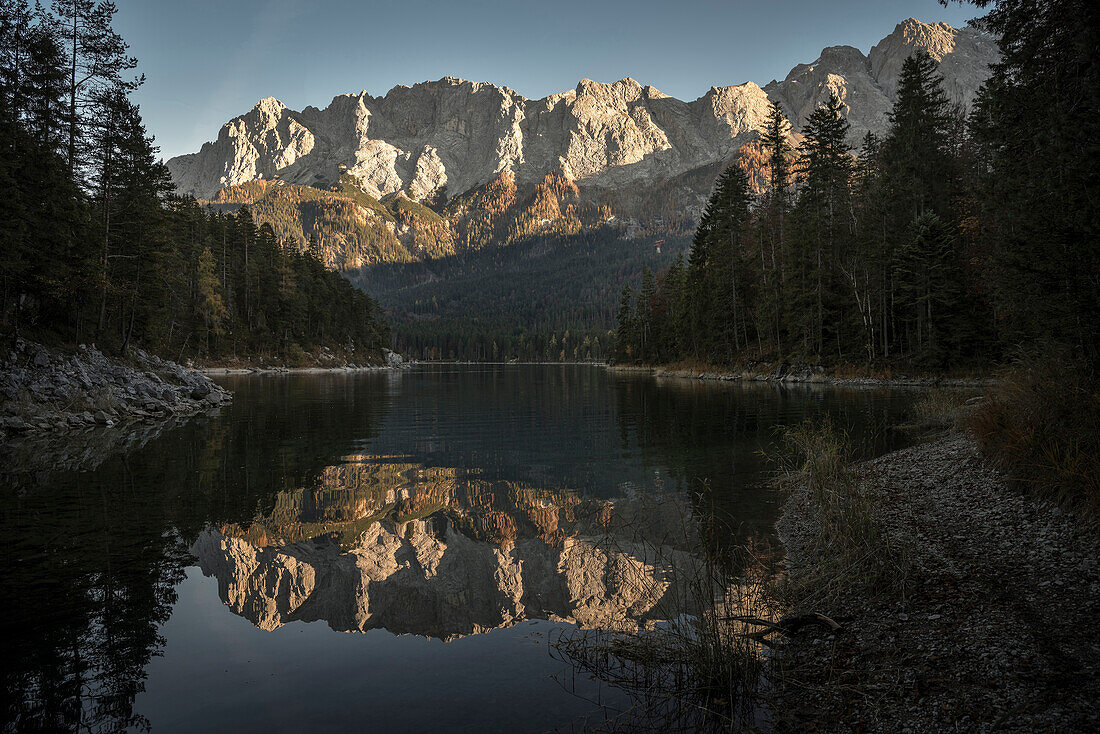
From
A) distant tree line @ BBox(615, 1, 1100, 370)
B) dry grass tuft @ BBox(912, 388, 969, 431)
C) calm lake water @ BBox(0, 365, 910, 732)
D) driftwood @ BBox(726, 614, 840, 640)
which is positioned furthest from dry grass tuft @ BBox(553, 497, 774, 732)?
dry grass tuft @ BBox(912, 388, 969, 431)

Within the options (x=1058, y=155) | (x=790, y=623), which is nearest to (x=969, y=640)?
(x=790, y=623)

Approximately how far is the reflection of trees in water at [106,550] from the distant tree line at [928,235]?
17677mm

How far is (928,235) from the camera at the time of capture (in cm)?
4206

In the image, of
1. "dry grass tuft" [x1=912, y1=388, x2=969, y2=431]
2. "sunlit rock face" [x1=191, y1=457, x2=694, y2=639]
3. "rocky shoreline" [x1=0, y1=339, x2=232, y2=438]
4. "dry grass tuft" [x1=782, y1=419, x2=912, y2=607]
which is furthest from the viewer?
"rocky shoreline" [x1=0, y1=339, x2=232, y2=438]

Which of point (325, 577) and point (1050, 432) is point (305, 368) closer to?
point (325, 577)

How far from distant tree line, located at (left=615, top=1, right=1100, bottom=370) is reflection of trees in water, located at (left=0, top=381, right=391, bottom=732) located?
17.7 metres

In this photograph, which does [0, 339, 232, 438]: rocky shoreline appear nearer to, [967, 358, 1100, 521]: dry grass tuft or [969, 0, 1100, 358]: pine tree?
[967, 358, 1100, 521]: dry grass tuft

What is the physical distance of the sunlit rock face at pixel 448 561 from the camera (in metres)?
7.88

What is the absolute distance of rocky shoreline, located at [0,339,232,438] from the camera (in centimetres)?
2272

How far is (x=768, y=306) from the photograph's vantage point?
56688mm

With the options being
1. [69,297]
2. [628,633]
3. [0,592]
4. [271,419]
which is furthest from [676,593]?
[69,297]

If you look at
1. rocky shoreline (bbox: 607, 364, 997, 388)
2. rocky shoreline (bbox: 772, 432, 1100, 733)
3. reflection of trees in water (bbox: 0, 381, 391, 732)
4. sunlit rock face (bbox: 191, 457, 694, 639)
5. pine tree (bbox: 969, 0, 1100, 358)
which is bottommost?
sunlit rock face (bbox: 191, 457, 694, 639)

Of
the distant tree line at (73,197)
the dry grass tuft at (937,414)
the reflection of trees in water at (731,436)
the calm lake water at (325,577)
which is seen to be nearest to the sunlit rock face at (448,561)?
the calm lake water at (325,577)

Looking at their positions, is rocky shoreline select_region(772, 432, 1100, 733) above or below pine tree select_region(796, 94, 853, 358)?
below
